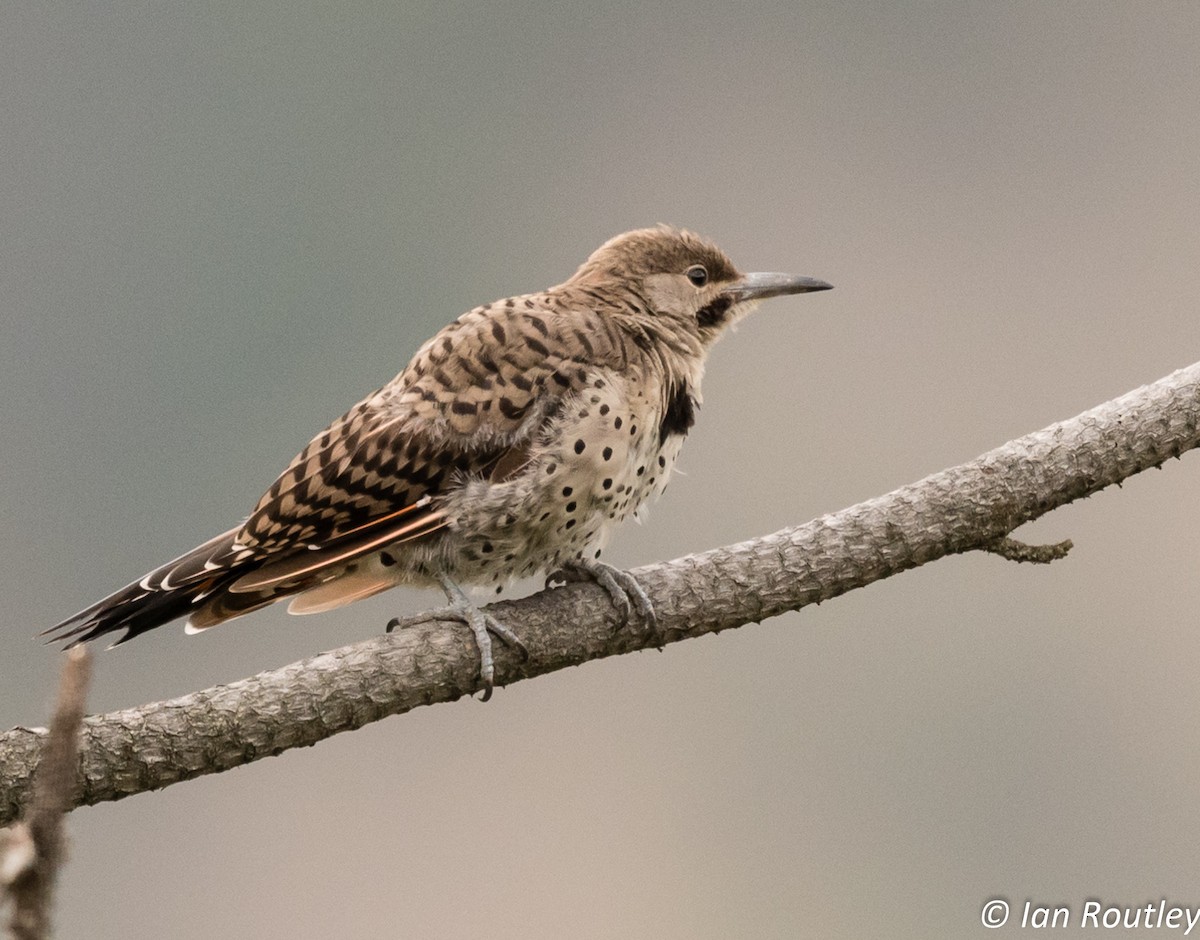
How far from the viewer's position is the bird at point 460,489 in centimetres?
429

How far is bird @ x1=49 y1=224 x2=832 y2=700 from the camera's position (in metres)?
4.29

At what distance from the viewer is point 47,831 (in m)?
2.14

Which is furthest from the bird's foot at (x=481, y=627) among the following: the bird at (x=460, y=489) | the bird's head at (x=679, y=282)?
the bird's head at (x=679, y=282)

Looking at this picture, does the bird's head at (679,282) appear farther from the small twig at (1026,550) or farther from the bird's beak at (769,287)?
the small twig at (1026,550)

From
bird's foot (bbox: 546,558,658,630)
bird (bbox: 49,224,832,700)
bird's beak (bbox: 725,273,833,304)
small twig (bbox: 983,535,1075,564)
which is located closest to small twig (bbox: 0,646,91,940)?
bird (bbox: 49,224,832,700)

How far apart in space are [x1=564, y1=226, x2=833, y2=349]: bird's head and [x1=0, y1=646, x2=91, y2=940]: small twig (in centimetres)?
293

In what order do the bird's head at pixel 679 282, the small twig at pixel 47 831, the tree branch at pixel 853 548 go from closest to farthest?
1. the small twig at pixel 47 831
2. the tree branch at pixel 853 548
3. the bird's head at pixel 679 282

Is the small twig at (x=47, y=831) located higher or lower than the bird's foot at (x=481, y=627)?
higher

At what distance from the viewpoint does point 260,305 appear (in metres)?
36.4

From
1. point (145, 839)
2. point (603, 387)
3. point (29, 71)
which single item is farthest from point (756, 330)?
point (603, 387)

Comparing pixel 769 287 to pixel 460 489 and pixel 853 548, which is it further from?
pixel 460 489

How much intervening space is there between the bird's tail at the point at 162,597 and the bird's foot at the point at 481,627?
477 millimetres

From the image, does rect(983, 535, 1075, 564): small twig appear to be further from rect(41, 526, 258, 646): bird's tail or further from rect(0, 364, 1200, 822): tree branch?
rect(41, 526, 258, 646): bird's tail

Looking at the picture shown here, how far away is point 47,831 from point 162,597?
2122 mm
